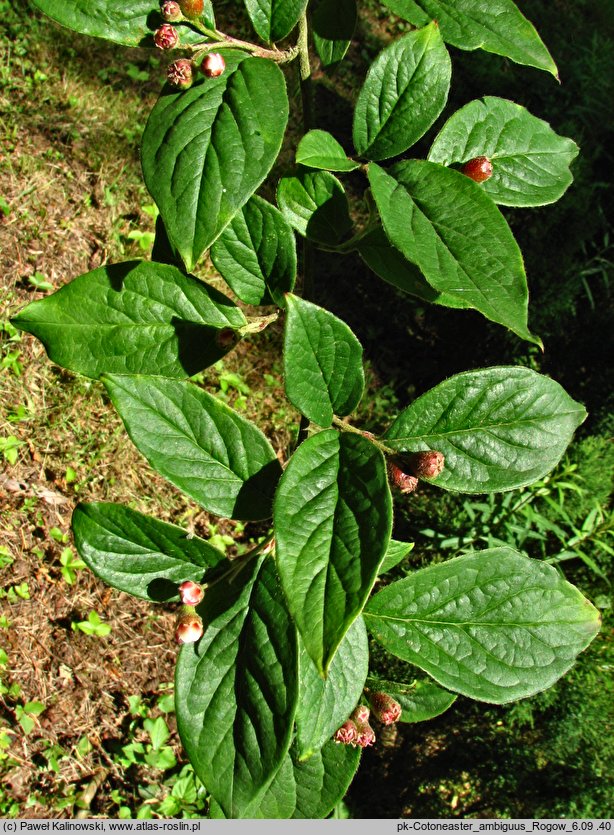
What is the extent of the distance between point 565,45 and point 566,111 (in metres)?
0.58

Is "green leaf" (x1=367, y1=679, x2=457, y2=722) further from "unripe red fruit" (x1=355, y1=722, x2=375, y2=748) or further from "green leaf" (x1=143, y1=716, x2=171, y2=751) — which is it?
"green leaf" (x1=143, y1=716, x2=171, y2=751)

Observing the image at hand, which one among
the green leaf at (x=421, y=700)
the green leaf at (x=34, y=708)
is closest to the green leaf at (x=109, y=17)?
the green leaf at (x=421, y=700)

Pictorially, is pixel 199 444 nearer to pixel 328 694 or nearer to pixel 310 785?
pixel 328 694

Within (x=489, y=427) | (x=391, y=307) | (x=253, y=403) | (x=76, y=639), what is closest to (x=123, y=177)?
(x=253, y=403)

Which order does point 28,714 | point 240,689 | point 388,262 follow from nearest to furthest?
point 240,689 < point 388,262 < point 28,714

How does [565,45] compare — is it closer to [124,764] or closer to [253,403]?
[253,403]

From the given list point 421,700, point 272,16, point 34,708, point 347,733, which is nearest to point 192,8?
point 272,16

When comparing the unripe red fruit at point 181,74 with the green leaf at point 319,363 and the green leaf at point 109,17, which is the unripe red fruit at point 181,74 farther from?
the green leaf at point 319,363

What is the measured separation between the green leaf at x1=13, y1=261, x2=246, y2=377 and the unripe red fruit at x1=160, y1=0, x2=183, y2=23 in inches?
13.5

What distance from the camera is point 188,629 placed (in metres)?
1.02

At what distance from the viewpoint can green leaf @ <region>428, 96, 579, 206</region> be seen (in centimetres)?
108

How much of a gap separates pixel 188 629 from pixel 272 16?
0.86 m

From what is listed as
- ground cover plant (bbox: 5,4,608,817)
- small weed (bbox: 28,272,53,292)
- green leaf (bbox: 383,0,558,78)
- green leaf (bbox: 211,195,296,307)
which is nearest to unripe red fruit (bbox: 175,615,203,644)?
ground cover plant (bbox: 5,4,608,817)

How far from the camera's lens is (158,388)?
103 centimetres
